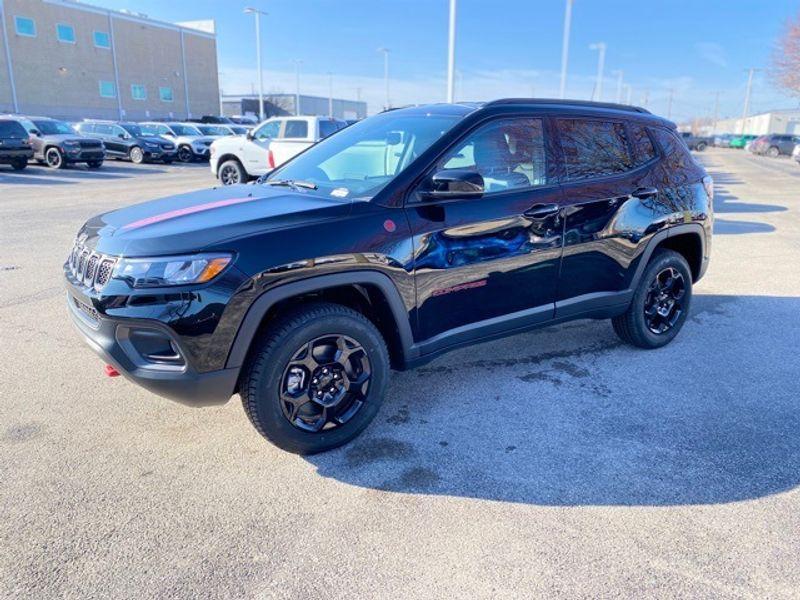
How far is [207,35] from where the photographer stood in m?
63.8

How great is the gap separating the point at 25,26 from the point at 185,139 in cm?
3223

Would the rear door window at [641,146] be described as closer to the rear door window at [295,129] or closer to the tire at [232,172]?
the rear door window at [295,129]

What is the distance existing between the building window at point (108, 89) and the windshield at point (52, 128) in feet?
117

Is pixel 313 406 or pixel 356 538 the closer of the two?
pixel 356 538

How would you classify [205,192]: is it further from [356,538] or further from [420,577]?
[420,577]

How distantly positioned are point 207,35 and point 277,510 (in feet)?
232

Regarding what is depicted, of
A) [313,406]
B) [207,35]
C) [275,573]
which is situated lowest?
[275,573]

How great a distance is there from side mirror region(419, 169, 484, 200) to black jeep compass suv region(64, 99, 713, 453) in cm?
1

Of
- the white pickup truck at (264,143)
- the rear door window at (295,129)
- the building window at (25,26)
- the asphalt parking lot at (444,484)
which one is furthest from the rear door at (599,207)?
the building window at (25,26)

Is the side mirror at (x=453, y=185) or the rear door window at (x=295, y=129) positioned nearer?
the side mirror at (x=453, y=185)

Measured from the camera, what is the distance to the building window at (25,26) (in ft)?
150

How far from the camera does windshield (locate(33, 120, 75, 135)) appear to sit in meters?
21.1

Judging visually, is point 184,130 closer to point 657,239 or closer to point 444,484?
point 657,239

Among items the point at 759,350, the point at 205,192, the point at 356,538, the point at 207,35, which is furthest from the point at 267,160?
the point at 207,35
